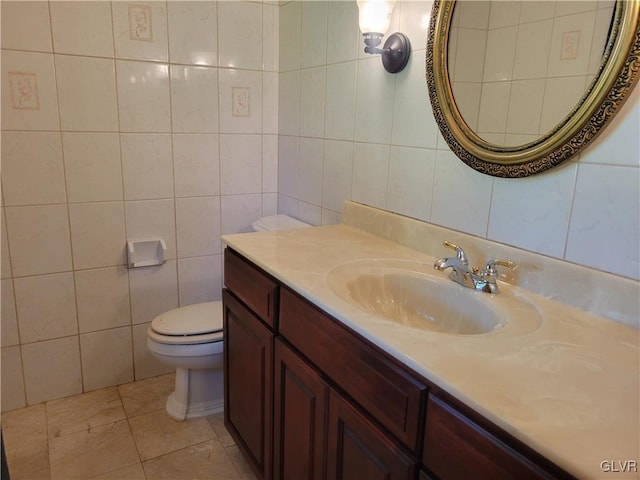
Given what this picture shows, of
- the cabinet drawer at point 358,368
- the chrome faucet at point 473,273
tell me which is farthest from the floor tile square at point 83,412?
the chrome faucet at point 473,273

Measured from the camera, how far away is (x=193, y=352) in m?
1.97

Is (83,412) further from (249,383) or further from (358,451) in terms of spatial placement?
(358,451)

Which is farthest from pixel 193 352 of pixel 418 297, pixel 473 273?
pixel 473 273

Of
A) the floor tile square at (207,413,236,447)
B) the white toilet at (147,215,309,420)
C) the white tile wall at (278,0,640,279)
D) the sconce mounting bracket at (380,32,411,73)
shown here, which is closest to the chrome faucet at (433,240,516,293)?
the white tile wall at (278,0,640,279)

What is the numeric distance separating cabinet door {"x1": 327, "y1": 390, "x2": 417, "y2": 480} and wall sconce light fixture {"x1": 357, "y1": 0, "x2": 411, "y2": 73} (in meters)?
1.11

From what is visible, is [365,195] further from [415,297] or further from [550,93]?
[550,93]

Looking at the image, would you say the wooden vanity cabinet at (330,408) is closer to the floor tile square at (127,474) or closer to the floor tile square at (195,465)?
the floor tile square at (195,465)

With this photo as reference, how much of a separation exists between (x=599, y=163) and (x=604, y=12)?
33cm

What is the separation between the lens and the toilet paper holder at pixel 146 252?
2270 mm

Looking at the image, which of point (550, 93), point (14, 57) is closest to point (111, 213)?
point (14, 57)

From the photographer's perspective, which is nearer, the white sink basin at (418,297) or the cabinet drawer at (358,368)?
the cabinet drawer at (358,368)

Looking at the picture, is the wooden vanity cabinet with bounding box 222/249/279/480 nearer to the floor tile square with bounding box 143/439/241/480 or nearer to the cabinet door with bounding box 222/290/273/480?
the cabinet door with bounding box 222/290/273/480

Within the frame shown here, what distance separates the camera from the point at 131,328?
2.37m

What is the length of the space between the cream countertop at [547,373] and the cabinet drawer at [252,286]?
0.50ft
